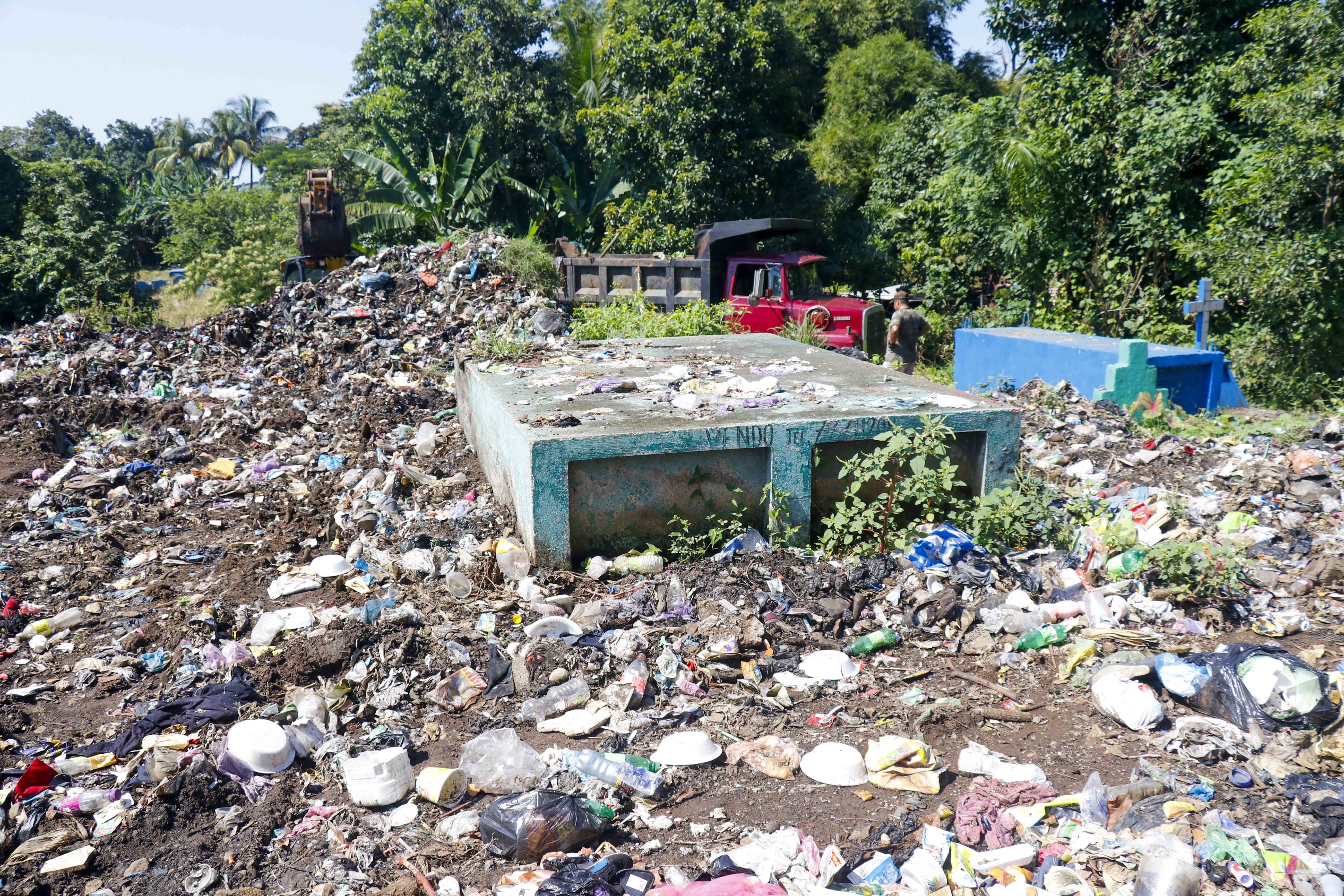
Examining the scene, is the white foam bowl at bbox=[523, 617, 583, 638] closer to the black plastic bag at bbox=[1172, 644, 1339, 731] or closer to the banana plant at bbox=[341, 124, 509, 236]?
the black plastic bag at bbox=[1172, 644, 1339, 731]

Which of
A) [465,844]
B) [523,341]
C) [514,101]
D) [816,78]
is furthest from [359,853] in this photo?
[816,78]

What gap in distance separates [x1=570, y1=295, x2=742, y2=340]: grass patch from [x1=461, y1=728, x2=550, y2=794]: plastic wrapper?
6118mm

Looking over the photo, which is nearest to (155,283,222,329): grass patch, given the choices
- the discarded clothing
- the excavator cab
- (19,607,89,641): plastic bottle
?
the excavator cab

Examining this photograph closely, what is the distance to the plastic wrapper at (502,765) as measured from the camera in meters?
3.05

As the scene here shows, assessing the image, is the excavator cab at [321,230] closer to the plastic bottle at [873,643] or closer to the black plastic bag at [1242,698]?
the plastic bottle at [873,643]

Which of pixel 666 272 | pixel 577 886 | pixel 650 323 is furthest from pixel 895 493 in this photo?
pixel 666 272

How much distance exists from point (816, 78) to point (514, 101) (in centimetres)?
678

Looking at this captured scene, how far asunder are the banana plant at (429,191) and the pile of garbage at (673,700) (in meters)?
13.0

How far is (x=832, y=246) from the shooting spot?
16.6 metres

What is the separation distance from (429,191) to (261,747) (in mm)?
16992

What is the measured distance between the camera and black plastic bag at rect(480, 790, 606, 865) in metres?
2.63

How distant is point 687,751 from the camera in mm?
A: 3174

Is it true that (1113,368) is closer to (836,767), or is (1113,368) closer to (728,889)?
(836,767)

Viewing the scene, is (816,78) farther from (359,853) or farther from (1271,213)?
(359,853)
